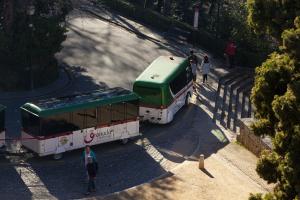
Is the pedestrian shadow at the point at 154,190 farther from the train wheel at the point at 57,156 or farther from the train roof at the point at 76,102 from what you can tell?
the train roof at the point at 76,102

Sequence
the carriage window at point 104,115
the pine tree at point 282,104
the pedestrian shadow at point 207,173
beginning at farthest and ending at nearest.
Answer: the carriage window at point 104,115
the pedestrian shadow at point 207,173
the pine tree at point 282,104

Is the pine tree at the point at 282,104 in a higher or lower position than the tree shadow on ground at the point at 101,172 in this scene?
higher

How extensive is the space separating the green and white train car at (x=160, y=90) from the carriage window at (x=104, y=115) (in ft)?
10.1

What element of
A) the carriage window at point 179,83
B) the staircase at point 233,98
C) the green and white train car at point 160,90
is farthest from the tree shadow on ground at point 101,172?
the staircase at point 233,98

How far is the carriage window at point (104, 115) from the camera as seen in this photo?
80.9ft

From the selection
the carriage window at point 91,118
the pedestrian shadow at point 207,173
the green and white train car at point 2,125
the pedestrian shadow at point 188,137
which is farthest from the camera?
the pedestrian shadow at point 188,137

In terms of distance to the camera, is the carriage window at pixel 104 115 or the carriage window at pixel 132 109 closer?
the carriage window at pixel 104 115

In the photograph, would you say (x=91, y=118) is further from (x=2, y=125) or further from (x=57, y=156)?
(x=2, y=125)

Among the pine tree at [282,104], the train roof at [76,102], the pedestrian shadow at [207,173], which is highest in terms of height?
the pine tree at [282,104]

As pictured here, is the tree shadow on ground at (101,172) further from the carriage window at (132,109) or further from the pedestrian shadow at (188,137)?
the carriage window at (132,109)

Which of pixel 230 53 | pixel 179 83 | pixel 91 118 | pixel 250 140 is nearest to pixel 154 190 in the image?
pixel 91 118

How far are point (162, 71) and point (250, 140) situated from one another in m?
Result: 5.49

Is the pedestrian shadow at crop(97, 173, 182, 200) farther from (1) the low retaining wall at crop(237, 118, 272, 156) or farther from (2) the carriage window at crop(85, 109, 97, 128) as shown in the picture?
(1) the low retaining wall at crop(237, 118, 272, 156)

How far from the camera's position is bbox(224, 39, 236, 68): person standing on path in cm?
3656
